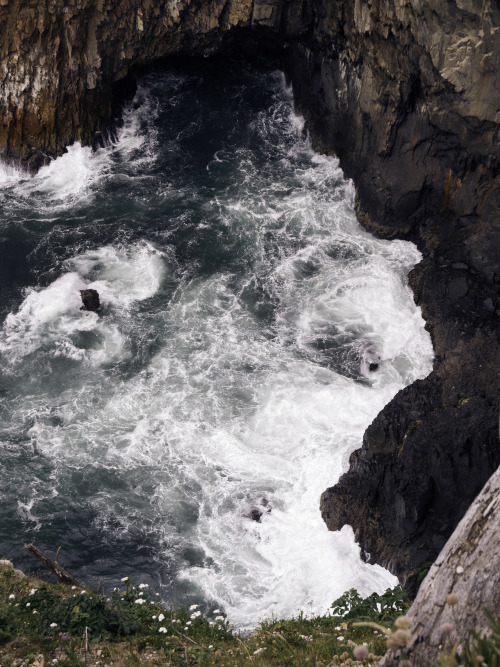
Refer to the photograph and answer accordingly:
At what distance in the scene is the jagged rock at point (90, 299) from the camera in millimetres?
30734

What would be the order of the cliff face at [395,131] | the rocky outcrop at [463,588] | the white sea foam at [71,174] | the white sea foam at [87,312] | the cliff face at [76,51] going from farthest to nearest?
the white sea foam at [71,174] < the cliff face at [76,51] < the white sea foam at [87,312] < the cliff face at [395,131] < the rocky outcrop at [463,588]

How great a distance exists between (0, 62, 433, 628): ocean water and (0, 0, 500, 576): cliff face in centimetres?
131

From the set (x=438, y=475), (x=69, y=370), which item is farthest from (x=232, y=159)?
(x=438, y=475)

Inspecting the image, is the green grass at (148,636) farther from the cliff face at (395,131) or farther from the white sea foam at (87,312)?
the white sea foam at (87,312)

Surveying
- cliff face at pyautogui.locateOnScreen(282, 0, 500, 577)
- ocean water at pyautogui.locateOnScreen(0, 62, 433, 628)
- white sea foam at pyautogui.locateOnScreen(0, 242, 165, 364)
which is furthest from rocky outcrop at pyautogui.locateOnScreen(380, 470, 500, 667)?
white sea foam at pyautogui.locateOnScreen(0, 242, 165, 364)

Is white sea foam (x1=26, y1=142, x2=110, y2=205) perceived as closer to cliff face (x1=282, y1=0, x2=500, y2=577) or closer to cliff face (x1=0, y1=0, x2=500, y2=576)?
cliff face (x1=0, y1=0, x2=500, y2=576)

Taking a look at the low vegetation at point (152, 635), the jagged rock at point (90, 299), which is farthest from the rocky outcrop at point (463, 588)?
the jagged rock at point (90, 299)

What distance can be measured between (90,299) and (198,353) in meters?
5.21

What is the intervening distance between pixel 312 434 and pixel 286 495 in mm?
2741

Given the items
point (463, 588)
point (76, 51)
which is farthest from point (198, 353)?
point (463, 588)

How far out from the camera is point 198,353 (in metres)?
29.5

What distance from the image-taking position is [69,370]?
28.8 meters

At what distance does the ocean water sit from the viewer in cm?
2350

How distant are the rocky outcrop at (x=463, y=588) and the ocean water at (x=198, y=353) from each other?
49.1 ft
